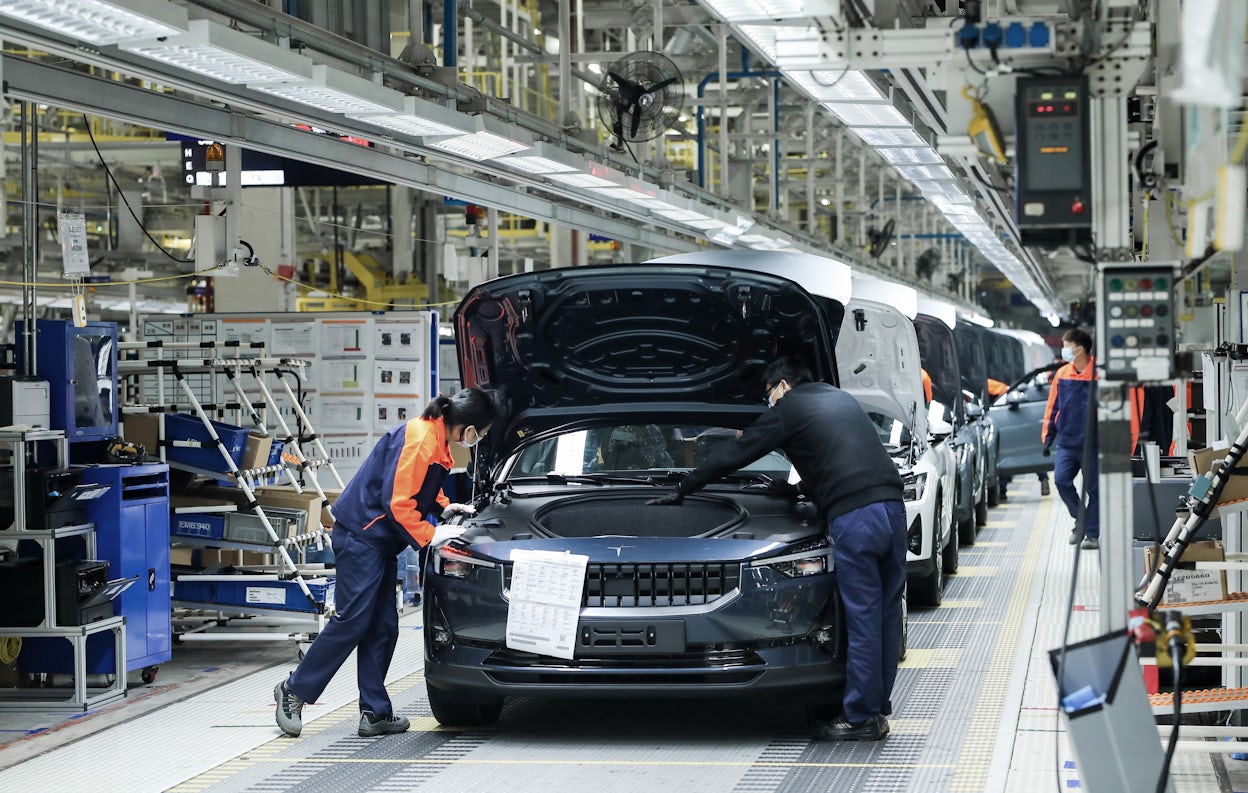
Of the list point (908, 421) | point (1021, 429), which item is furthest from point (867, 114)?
point (1021, 429)

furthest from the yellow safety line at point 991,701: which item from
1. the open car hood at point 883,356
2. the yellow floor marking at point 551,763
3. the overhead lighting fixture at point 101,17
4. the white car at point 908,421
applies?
the overhead lighting fixture at point 101,17

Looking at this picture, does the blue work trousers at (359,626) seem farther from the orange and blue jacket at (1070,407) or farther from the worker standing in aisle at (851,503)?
the orange and blue jacket at (1070,407)

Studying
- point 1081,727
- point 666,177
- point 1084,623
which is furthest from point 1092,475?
point 1081,727

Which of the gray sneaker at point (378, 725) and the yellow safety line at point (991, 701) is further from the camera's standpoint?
the gray sneaker at point (378, 725)

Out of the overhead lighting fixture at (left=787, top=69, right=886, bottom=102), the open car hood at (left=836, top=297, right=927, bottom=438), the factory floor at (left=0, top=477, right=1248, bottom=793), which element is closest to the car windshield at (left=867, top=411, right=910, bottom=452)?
the open car hood at (left=836, top=297, right=927, bottom=438)

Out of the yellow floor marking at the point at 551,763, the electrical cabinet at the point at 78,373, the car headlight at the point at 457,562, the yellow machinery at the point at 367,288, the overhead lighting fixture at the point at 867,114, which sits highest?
the overhead lighting fixture at the point at 867,114

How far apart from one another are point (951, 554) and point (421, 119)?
5.45m

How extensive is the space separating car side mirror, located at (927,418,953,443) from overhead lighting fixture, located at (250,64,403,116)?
4551 millimetres

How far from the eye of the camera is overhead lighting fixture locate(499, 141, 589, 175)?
29.3 feet

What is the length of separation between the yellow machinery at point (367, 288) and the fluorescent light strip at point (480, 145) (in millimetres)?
9834

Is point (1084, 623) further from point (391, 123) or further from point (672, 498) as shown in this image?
point (391, 123)

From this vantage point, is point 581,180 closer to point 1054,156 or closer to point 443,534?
point 443,534

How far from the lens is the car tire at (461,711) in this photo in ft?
20.8

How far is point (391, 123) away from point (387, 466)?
2.04 meters
